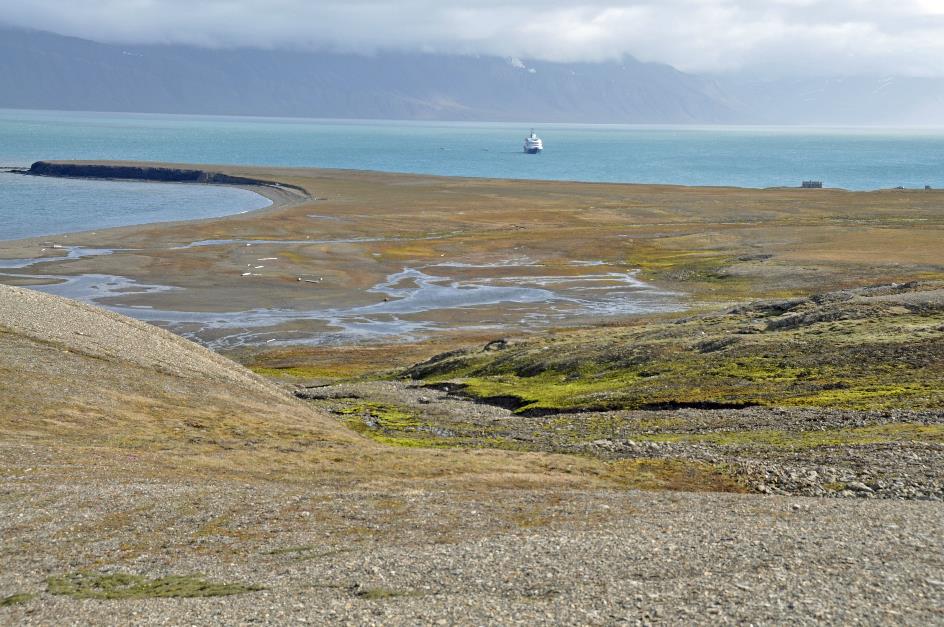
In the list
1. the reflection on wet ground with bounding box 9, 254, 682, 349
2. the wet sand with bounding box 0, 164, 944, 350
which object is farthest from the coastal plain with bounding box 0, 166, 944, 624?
the wet sand with bounding box 0, 164, 944, 350

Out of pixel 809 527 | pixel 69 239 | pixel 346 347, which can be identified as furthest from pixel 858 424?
pixel 69 239

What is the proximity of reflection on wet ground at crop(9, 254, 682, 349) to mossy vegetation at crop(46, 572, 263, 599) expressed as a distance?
4924 centimetres

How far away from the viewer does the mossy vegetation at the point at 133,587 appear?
2108 cm

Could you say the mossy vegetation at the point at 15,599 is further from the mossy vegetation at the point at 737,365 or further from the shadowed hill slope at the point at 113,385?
the mossy vegetation at the point at 737,365

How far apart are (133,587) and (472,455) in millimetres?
15776

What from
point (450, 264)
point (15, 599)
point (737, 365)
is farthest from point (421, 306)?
point (15, 599)

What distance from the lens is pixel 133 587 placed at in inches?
850

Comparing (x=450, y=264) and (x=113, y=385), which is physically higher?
(x=450, y=264)

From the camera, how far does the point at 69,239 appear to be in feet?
392

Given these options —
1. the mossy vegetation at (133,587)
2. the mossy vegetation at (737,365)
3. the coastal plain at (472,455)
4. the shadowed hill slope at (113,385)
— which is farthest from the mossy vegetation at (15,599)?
the mossy vegetation at (737,365)

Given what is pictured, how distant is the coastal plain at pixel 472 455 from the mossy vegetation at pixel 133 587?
82 millimetres

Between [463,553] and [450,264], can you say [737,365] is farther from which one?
[450,264]

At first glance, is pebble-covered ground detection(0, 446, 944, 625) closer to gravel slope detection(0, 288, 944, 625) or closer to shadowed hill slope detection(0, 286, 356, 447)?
gravel slope detection(0, 288, 944, 625)

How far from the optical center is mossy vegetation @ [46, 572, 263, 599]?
21.1 m
